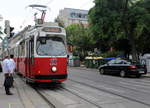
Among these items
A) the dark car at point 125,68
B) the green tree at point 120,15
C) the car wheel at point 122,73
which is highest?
the green tree at point 120,15

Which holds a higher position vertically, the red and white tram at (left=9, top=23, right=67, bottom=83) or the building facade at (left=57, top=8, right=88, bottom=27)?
the building facade at (left=57, top=8, right=88, bottom=27)

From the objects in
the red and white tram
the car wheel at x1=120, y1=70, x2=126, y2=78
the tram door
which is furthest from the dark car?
the tram door

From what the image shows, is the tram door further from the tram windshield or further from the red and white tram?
the tram windshield

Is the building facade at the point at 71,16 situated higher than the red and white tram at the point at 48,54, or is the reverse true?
the building facade at the point at 71,16

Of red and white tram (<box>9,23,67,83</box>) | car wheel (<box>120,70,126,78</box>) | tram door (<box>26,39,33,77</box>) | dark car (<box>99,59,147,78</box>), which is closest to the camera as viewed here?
red and white tram (<box>9,23,67,83</box>)

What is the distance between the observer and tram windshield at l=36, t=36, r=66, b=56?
13633mm

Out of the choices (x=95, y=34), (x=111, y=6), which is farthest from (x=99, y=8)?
(x=95, y=34)

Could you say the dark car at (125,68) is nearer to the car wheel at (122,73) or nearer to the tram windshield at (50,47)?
the car wheel at (122,73)

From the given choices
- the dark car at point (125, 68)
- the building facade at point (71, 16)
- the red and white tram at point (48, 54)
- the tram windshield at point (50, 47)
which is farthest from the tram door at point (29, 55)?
the building facade at point (71, 16)

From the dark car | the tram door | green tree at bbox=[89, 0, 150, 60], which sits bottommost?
the dark car

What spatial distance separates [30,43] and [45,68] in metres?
1.93

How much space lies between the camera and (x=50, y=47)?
45.2 feet

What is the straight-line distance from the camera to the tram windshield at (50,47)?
13633mm

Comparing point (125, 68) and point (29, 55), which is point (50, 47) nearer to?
point (29, 55)
